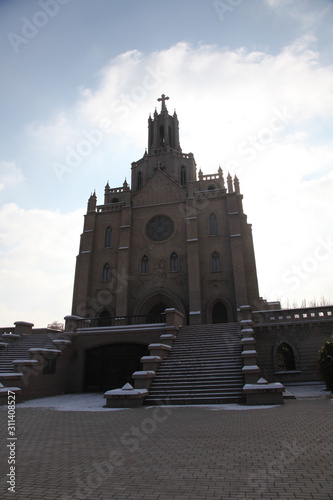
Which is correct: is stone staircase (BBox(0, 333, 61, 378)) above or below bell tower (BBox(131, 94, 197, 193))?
below

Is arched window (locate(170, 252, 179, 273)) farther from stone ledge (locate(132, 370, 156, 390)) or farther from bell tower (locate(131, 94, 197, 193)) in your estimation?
stone ledge (locate(132, 370, 156, 390))

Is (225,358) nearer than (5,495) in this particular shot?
No

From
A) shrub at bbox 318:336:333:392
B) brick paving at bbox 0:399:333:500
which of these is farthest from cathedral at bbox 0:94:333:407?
brick paving at bbox 0:399:333:500

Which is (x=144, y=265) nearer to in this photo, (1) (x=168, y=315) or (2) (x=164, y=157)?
(1) (x=168, y=315)

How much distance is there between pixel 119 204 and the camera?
1326 inches

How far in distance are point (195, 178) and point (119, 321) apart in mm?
19612

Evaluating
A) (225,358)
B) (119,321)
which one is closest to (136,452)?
(225,358)

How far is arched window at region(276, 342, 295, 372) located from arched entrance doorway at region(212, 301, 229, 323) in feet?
24.0

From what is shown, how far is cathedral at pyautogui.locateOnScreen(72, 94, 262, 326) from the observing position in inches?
1086

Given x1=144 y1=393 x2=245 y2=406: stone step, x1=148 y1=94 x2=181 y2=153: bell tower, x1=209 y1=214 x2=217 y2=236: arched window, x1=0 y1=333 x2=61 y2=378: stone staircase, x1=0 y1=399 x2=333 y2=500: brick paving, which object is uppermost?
x1=148 y1=94 x2=181 y2=153: bell tower

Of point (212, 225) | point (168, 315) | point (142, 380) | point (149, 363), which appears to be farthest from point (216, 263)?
point (142, 380)

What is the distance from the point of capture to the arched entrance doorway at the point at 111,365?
770 inches

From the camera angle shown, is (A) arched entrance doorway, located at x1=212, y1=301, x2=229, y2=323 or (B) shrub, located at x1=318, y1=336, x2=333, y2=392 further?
(A) arched entrance doorway, located at x1=212, y1=301, x2=229, y2=323

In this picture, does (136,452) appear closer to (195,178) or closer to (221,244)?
(221,244)
